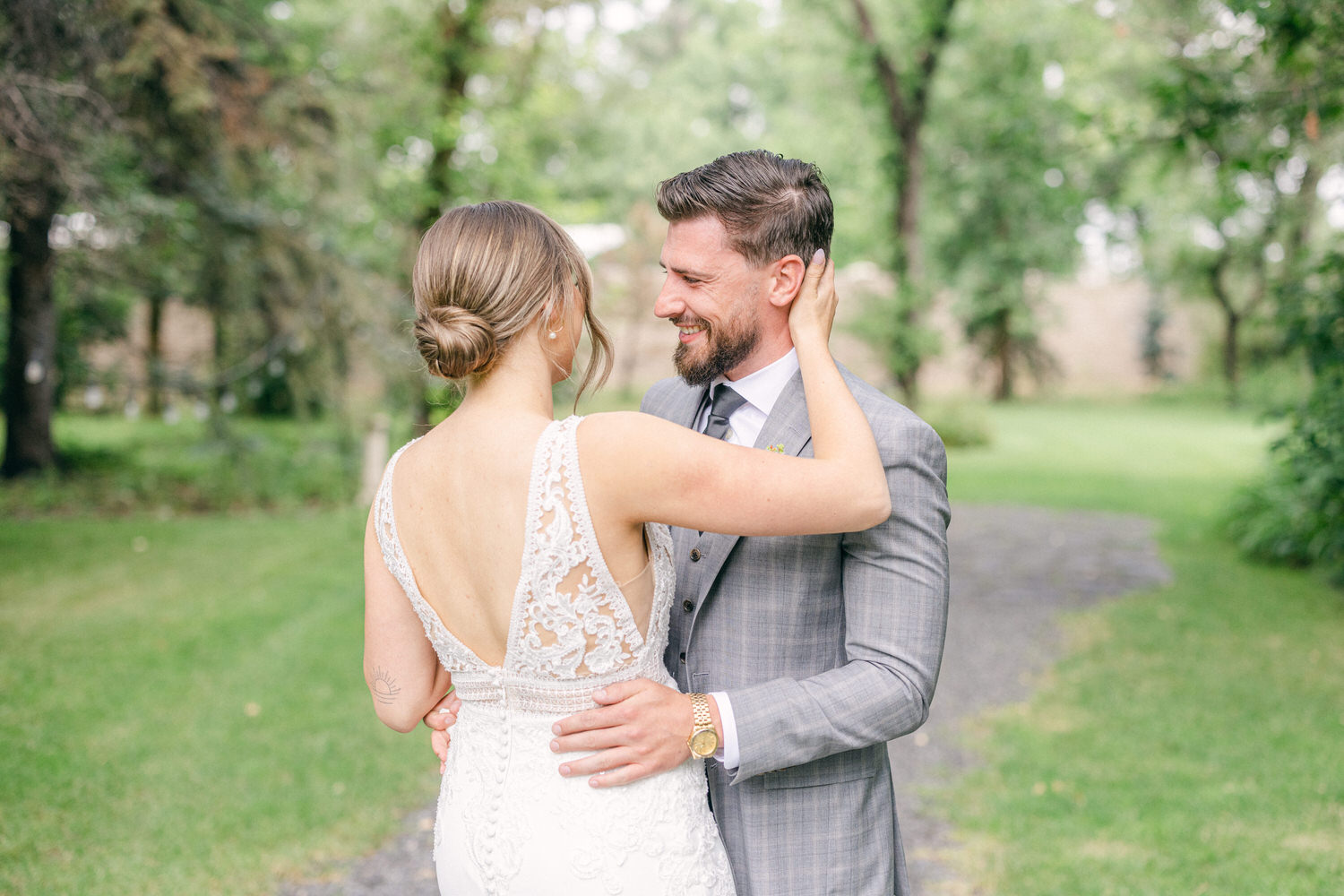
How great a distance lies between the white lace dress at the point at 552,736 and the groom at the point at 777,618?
0.06 metres

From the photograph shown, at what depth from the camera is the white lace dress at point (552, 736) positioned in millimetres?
1709

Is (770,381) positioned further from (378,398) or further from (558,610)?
(378,398)

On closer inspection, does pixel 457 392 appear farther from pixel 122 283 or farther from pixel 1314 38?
pixel 122 283

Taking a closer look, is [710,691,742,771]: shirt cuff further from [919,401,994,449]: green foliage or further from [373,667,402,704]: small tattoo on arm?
[919,401,994,449]: green foliage

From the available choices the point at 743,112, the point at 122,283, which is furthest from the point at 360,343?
the point at 743,112

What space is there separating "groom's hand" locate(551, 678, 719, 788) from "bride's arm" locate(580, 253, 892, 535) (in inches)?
12.9

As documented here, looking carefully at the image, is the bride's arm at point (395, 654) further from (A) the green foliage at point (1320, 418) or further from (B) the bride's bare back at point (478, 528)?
(A) the green foliage at point (1320, 418)

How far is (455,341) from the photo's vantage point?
1.69 meters

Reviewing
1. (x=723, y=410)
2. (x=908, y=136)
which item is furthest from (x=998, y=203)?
(x=723, y=410)

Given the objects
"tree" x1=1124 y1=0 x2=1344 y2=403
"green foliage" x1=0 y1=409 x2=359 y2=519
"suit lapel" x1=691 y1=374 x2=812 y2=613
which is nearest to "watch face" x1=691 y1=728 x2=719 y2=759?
"suit lapel" x1=691 y1=374 x2=812 y2=613

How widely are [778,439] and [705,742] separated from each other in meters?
0.60

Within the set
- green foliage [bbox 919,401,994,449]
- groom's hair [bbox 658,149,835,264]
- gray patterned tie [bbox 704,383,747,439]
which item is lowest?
gray patterned tie [bbox 704,383,747,439]

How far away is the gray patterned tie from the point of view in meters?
2.20

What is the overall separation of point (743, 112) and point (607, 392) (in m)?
16.5
